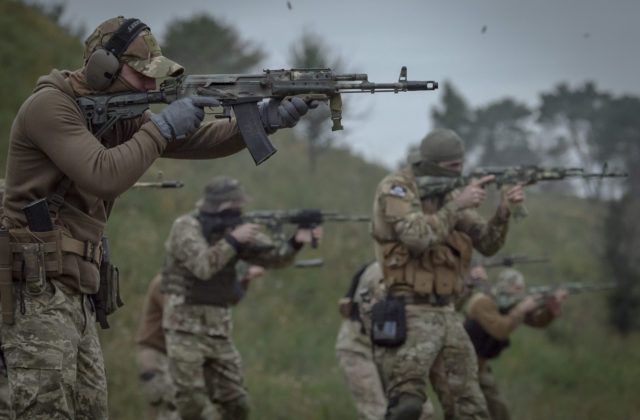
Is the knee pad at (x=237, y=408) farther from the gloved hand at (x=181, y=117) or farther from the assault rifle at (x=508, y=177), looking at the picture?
the gloved hand at (x=181, y=117)

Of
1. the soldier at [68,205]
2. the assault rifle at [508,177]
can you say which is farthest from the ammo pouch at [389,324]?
the soldier at [68,205]

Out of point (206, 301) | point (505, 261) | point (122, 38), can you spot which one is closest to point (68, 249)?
point (122, 38)

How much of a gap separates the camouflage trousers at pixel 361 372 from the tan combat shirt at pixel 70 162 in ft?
14.3

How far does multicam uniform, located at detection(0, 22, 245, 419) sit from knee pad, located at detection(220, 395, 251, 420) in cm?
357

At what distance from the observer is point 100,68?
450 cm

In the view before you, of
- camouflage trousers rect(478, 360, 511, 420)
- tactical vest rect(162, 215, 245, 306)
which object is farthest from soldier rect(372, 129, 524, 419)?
camouflage trousers rect(478, 360, 511, 420)

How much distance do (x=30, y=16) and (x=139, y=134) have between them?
699 inches

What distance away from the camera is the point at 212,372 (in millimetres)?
8242

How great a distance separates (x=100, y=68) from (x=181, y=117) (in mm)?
520

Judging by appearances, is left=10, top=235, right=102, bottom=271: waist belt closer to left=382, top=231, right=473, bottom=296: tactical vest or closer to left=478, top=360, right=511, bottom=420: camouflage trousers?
left=382, top=231, right=473, bottom=296: tactical vest

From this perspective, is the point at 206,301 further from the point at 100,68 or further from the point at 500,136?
the point at 500,136

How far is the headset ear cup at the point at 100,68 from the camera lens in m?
4.48

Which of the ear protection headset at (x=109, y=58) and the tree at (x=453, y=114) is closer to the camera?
the ear protection headset at (x=109, y=58)

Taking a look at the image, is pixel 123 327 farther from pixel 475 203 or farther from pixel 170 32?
pixel 170 32
